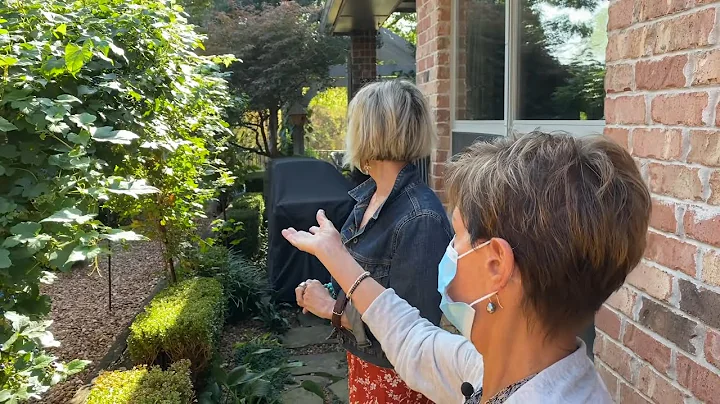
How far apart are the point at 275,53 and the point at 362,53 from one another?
8.00 feet

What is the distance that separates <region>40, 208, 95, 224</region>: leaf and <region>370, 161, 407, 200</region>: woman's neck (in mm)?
985

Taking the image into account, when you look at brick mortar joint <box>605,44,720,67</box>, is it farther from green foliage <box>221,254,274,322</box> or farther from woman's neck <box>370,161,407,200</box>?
green foliage <box>221,254,274,322</box>

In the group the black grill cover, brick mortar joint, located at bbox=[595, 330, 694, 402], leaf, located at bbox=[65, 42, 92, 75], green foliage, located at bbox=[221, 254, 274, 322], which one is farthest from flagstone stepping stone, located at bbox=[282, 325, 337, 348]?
leaf, located at bbox=[65, 42, 92, 75]

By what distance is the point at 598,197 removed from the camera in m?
0.98

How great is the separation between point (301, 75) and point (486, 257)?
40.9ft

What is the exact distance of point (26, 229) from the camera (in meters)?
1.62

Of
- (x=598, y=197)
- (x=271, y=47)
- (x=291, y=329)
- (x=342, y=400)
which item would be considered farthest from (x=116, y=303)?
(x=271, y=47)

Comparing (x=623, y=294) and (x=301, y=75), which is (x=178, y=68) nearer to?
(x=623, y=294)

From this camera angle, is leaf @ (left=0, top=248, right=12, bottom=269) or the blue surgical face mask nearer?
the blue surgical face mask

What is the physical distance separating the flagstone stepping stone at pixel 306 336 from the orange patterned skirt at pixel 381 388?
3347mm

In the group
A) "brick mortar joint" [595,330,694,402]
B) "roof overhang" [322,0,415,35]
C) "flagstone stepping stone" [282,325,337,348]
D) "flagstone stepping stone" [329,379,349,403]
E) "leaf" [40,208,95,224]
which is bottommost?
"flagstone stepping stone" [282,325,337,348]

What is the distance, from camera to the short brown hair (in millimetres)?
988

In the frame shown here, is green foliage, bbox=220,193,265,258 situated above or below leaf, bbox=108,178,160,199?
below

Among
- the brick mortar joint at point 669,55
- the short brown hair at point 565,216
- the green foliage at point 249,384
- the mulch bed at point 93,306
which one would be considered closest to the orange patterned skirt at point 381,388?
the short brown hair at point 565,216
